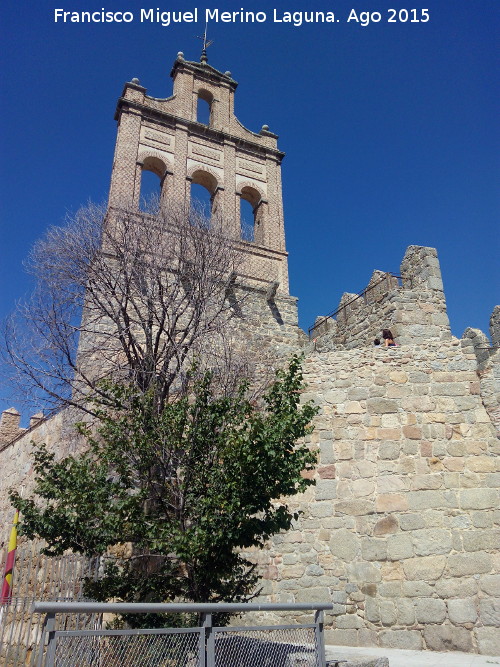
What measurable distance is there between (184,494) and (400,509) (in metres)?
3.82

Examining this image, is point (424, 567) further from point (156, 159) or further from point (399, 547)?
point (156, 159)

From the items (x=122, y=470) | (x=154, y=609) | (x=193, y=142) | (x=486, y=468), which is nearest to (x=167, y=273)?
(x=122, y=470)

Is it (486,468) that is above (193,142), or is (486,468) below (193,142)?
below

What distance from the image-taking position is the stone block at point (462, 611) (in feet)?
24.1

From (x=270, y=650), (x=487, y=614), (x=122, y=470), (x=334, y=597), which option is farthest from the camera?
(x=334, y=597)

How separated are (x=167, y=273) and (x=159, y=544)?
6110 millimetres

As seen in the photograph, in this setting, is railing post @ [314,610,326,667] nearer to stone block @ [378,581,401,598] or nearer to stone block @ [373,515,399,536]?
stone block @ [378,581,401,598]

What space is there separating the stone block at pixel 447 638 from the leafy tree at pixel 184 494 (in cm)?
279

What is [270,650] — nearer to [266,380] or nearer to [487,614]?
[487,614]

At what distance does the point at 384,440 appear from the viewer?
8672 mm

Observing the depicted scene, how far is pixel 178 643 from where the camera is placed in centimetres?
399

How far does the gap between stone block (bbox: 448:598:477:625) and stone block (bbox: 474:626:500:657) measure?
165 mm

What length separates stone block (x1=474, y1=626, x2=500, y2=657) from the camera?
279 inches

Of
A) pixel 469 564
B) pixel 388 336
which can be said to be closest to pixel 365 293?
pixel 388 336
